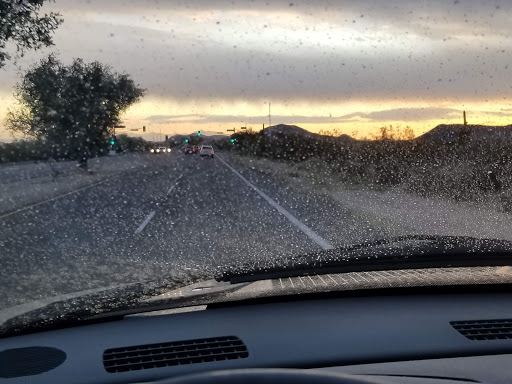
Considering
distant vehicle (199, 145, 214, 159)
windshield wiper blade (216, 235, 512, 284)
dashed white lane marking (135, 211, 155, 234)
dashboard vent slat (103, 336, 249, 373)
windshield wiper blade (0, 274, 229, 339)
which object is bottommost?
distant vehicle (199, 145, 214, 159)

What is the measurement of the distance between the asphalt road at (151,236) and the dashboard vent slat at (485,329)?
15.0 feet

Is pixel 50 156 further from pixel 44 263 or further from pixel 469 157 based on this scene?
pixel 44 263

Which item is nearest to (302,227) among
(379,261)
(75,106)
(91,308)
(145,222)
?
(145,222)

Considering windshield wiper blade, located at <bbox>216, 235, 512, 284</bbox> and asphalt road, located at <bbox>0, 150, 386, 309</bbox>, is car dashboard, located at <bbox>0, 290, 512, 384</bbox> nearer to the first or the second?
windshield wiper blade, located at <bbox>216, 235, 512, 284</bbox>

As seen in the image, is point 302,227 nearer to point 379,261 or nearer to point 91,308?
point 379,261

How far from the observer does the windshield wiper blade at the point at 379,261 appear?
4.55m

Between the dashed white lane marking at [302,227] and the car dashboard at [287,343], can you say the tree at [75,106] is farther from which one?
the car dashboard at [287,343]

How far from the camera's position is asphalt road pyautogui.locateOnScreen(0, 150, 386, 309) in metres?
8.98

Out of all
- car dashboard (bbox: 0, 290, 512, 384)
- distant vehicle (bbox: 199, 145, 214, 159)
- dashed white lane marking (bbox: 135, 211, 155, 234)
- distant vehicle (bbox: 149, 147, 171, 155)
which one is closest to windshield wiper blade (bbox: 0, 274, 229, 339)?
car dashboard (bbox: 0, 290, 512, 384)

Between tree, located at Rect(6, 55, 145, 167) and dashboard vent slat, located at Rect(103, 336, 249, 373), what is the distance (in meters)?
32.1

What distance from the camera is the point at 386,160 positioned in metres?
38.2

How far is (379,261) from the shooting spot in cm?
477

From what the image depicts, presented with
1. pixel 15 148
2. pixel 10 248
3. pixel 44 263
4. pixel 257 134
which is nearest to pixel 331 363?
pixel 44 263

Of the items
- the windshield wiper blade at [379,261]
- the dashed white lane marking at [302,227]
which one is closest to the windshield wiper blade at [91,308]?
the windshield wiper blade at [379,261]
